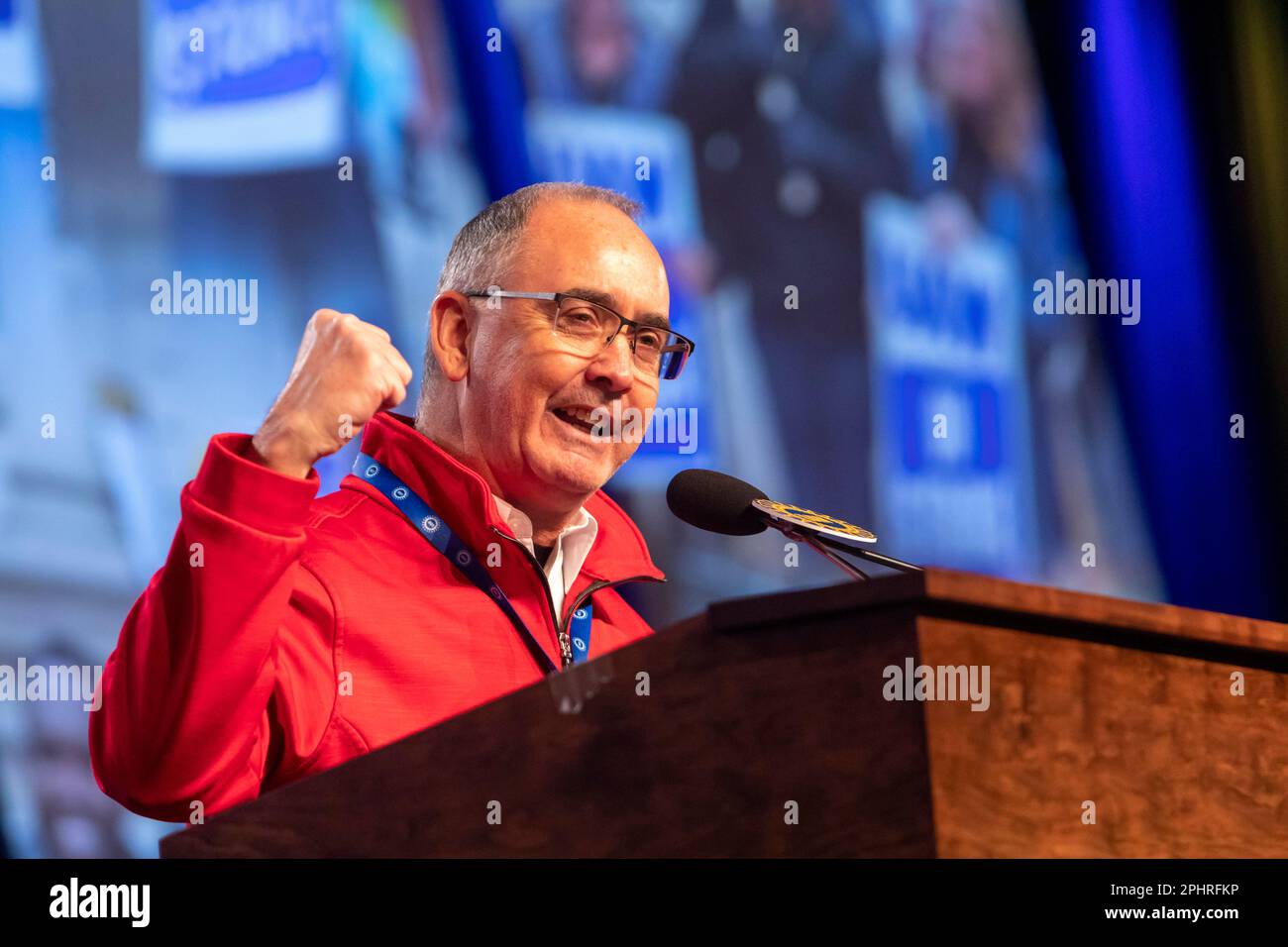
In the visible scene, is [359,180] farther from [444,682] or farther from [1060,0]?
[1060,0]

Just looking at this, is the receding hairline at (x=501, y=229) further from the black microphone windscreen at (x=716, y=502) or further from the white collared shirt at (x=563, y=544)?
the black microphone windscreen at (x=716, y=502)

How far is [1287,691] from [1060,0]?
138 inches

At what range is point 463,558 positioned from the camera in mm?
1814

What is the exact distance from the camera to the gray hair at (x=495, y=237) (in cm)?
205

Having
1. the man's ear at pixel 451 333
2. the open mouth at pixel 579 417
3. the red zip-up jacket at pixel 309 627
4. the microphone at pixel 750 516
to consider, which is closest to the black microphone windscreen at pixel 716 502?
the microphone at pixel 750 516

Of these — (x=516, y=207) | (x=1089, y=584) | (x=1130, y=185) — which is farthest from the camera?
(x=1130, y=185)

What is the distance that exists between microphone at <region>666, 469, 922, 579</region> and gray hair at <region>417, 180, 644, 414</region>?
604 millimetres

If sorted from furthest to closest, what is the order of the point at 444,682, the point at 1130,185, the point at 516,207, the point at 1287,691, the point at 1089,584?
the point at 1130,185 < the point at 1089,584 < the point at 516,207 < the point at 444,682 < the point at 1287,691

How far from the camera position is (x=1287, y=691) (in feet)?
3.78

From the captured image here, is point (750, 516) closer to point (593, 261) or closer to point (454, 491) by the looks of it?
point (454, 491)

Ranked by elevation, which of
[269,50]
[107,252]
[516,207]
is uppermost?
[269,50]

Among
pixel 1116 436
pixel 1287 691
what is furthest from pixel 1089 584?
pixel 1287 691

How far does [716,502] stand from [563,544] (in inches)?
22.2

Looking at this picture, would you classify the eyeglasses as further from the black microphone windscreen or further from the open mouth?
the black microphone windscreen
